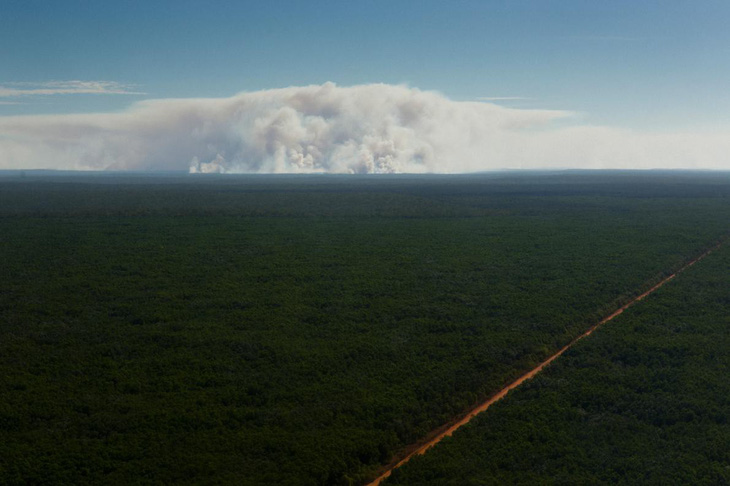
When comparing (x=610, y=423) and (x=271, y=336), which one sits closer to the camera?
(x=610, y=423)

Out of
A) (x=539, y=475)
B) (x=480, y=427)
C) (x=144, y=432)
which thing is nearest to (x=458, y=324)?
(x=480, y=427)

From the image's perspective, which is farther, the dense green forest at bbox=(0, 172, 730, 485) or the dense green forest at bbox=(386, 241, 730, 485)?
the dense green forest at bbox=(0, 172, 730, 485)

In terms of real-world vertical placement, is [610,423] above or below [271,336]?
below

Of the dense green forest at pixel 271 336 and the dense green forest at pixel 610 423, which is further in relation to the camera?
the dense green forest at pixel 271 336

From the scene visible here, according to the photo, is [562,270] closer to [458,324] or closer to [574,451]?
[458,324]
